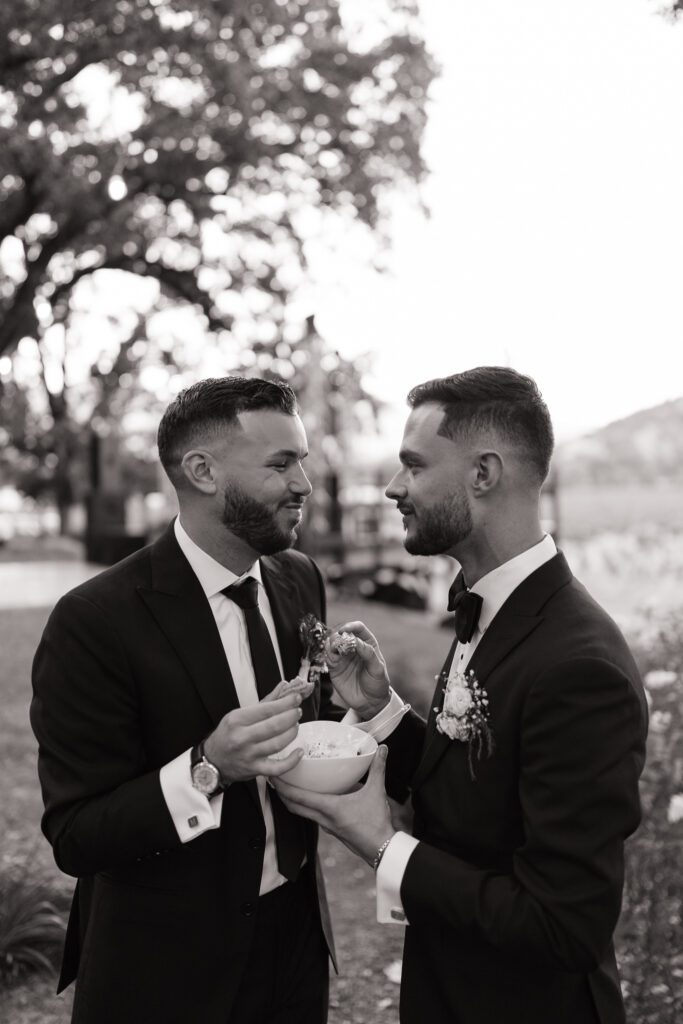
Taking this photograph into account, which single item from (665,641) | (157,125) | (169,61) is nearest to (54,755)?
(665,641)

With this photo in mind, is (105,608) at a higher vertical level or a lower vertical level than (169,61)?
lower

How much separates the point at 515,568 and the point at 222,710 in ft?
2.84

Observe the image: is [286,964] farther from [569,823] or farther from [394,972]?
[394,972]

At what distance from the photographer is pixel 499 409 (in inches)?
90.4

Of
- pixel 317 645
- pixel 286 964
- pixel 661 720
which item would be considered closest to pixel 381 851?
pixel 317 645

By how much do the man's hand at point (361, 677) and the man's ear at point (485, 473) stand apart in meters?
0.62

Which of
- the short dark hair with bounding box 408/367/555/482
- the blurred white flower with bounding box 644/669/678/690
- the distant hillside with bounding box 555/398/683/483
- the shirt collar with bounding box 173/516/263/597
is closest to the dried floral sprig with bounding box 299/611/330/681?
the shirt collar with bounding box 173/516/263/597

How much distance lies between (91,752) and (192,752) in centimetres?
29

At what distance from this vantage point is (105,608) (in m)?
2.46

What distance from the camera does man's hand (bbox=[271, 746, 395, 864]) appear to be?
2.16 metres

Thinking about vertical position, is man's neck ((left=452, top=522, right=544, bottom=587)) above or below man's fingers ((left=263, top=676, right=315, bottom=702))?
above

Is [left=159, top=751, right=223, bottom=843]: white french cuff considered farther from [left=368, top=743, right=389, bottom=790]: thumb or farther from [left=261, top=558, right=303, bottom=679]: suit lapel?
[left=261, top=558, right=303, bottom=679]: suit lapel

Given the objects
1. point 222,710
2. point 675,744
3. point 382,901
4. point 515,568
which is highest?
point 515,568

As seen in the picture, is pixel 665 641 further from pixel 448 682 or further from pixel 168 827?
pixel 168 827
